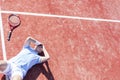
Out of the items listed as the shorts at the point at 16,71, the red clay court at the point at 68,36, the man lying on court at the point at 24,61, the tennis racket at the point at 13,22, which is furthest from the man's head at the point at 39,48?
the shorts at the point at 16,71

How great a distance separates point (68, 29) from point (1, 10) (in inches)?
51.4

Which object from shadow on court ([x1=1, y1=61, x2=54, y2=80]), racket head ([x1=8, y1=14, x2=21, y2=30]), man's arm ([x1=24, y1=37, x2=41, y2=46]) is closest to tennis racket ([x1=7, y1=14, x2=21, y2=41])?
racket head ([x1=8, y1=14, x2=21, y2=30])

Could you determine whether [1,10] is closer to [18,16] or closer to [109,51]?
[18,16]

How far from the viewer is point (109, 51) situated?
23.4ft

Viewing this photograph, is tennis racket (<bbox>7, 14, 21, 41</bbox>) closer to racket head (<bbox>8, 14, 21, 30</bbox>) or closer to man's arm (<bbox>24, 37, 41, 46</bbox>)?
racket head (<bbox>8, 14, 21, 30</bbox>)

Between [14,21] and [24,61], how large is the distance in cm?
91

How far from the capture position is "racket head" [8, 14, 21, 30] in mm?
6656

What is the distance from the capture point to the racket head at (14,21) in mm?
6656

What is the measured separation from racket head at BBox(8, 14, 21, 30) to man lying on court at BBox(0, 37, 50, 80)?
43cm

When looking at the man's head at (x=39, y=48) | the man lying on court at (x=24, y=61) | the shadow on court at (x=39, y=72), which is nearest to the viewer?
the man lying on court at (x=24, y=61)

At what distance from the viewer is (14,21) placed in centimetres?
673

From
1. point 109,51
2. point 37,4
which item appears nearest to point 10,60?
point 37,4

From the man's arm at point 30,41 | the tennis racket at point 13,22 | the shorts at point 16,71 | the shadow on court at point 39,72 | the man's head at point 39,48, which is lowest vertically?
the shadow on court at point 39,72

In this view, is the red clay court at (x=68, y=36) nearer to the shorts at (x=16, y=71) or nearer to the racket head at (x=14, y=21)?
the racket head at (x=14, y=21)
